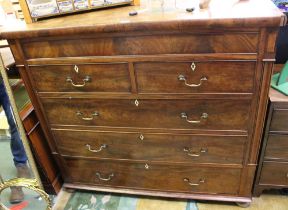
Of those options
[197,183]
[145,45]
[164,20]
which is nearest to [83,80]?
[145,45]

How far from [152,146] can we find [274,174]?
0.61m

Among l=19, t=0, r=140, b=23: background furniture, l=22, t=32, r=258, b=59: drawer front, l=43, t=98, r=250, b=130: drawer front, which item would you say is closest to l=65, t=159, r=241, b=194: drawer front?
l=43, t=98, r=250, b=130: drawer front


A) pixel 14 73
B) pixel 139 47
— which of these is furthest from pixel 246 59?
pixel 14 73

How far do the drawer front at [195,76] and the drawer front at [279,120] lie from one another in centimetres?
20

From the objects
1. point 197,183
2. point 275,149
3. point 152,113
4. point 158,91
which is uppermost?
point 158,91

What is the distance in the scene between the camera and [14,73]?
50.4 inches

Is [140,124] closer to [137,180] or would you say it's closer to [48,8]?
[137,180]

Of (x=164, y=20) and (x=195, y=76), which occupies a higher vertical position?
(x=164, y=20)

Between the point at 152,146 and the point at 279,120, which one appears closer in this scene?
the point at 279,120

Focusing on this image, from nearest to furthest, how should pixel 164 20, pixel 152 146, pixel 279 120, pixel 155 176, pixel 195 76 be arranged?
pixel 164 20
pixel 195 76
pixel 279 120
pixel 152 146
pixel 155 176

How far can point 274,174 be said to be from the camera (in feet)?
4.13

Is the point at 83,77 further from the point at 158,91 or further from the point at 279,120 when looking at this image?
the point at 279,120

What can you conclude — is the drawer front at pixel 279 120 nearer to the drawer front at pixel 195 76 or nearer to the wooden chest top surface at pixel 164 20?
the drawer front at pixel 195 76

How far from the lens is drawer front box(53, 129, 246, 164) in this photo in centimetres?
114
